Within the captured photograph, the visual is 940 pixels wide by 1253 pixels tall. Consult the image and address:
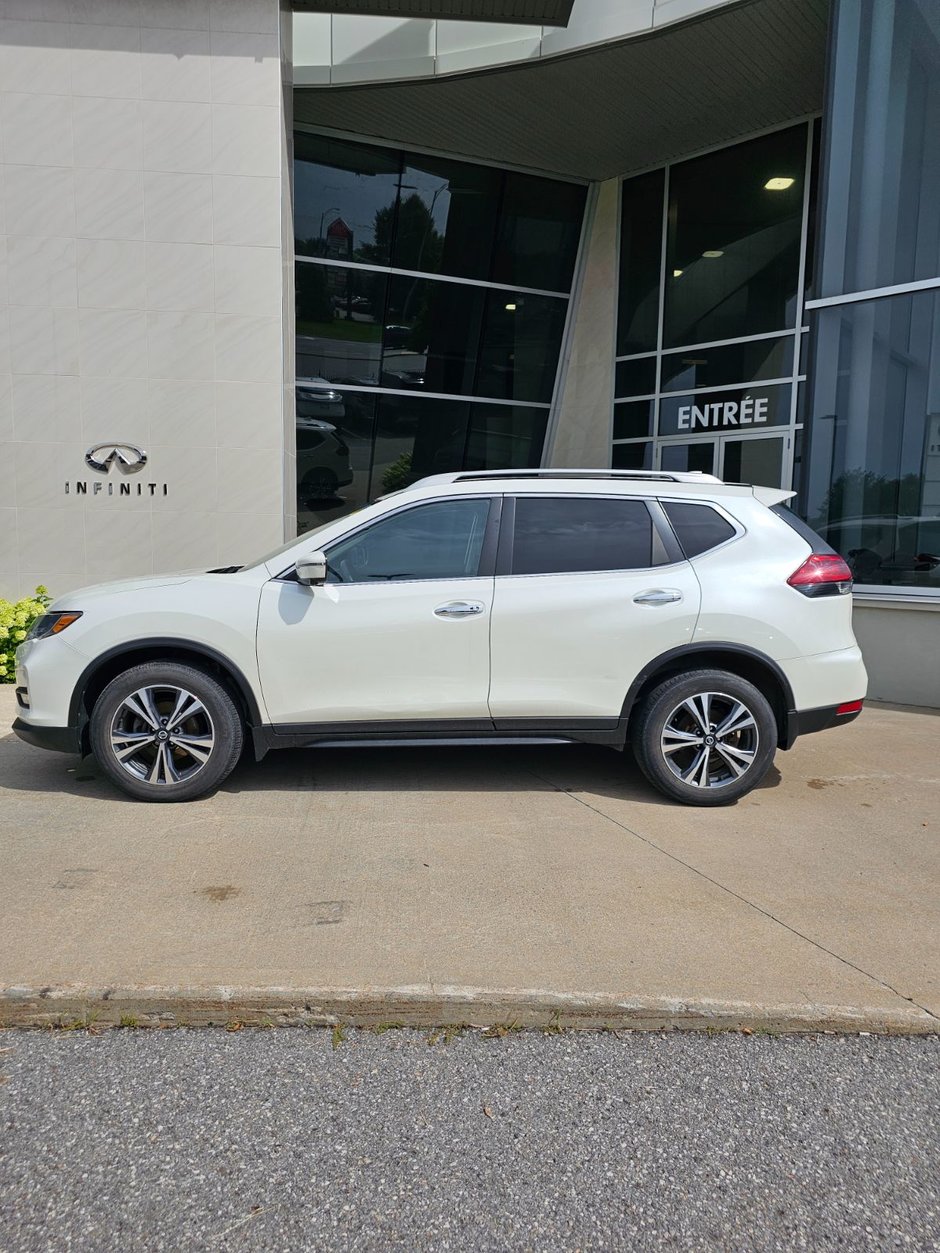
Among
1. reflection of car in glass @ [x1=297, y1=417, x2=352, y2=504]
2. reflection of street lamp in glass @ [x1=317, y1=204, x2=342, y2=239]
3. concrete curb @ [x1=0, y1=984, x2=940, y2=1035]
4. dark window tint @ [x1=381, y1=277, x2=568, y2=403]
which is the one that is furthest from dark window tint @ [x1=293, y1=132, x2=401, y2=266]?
concrete curb @ [x1=0, y1=984, x2=940, y2=1035]

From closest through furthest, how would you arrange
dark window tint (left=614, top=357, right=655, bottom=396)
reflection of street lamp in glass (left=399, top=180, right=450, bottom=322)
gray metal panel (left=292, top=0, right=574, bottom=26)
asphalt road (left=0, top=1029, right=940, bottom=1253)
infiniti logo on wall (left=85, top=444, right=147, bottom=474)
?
asphalt road (left=0, top=1029, right=940, bottom=1253), infiniti logo on wall (left=85, top=444, right=147, bottom=474), gray metal panel (left=292, top=0, right=574, bottom=26), reflection of street lamp in glass (left=399, top=180, right=450, bottom=322), dark window tint (left=614, top=357, right=655, bottom=396)

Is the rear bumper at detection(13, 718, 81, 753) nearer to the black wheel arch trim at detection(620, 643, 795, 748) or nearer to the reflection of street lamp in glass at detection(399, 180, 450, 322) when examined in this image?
the black wheel arch trim at detection(620, 643, 795, 748)

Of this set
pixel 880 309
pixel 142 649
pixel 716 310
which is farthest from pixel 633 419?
pixel 142 649

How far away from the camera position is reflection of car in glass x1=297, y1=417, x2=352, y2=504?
14648 mm

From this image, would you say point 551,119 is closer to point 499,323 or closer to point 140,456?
point 499,323

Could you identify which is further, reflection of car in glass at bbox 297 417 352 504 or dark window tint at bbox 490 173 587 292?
dark window tint at bbox 490 173 587 292

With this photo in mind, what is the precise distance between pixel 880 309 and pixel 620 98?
603 cm

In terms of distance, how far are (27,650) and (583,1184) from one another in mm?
4167

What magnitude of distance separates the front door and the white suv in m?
0.01

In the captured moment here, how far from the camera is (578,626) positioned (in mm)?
5113

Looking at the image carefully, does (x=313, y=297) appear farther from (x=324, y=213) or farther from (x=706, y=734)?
(x=706, y=734)

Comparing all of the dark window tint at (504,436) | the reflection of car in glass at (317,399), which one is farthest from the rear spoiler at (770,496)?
the dark window tint at (504,436)

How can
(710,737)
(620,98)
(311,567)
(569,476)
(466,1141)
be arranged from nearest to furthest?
(466,1141) < (311,567) < (710,737) < (569,476) < (620,98)

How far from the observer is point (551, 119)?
43.6 ft
